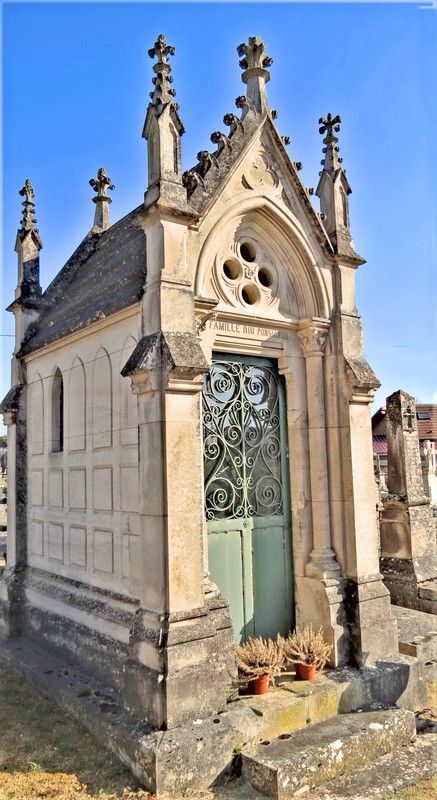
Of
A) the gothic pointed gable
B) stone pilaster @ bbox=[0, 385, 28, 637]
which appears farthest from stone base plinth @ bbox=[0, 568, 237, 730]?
the gothic pointed gable

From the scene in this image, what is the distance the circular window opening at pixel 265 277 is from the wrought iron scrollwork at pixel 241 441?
105 cm

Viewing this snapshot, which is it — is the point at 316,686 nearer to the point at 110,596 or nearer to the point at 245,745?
the point at 245,745

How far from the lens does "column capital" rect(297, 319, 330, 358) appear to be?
24.1ft

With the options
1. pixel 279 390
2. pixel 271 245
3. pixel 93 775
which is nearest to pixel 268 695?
pixel 93 775

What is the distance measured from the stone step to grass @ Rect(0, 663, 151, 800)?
995mm

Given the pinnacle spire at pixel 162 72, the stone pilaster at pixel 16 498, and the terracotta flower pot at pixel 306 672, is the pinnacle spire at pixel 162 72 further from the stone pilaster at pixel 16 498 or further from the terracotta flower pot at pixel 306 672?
the terracotta flower pot at pixel 306 672

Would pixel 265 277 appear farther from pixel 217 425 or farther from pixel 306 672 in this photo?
pixel 306 672

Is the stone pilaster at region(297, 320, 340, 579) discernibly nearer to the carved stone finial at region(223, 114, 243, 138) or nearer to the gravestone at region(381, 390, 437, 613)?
the carved stone finial at region(223, 114, 243, 138)

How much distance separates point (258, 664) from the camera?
6.04 meters

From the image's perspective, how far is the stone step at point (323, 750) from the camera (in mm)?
4812

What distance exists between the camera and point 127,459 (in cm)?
649

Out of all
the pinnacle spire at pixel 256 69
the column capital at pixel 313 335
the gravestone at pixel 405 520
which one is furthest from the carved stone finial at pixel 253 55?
the gravestone at pixel 405 520

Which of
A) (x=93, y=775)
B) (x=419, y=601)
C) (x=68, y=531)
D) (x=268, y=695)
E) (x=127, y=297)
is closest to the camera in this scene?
(x=93, y=775)

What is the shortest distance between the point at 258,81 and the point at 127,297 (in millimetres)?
3239
